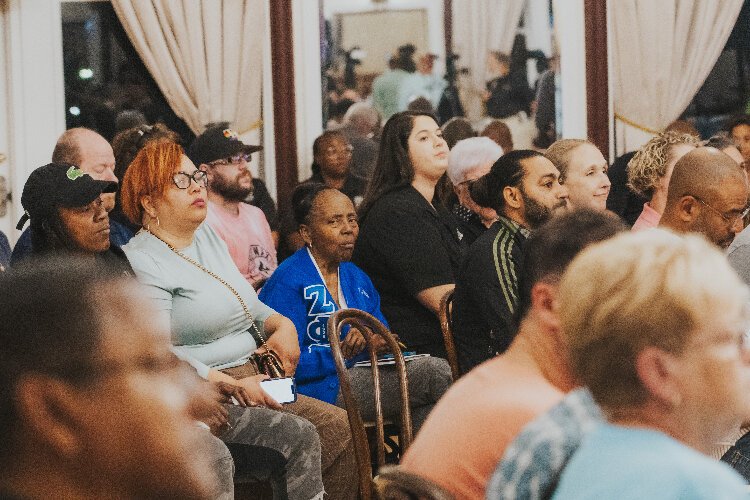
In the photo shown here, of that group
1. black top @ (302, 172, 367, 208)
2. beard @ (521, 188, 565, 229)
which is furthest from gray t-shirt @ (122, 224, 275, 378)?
black top @ (302, 172, 367, 208)

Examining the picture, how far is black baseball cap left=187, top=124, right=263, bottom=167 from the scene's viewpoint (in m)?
4.90

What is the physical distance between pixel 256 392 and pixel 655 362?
2198mm

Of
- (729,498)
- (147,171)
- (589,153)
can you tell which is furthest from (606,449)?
(589,153)

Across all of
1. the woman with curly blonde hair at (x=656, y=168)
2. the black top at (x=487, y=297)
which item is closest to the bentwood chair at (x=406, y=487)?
the black top at (x=487, y=297)

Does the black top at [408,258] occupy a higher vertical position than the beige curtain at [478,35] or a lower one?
lower

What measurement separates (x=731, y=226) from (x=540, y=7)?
11.9ft

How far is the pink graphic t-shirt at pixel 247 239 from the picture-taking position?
4918 mm

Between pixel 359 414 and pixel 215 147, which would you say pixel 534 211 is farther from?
pixel 215 147

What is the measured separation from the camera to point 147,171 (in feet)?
12.0

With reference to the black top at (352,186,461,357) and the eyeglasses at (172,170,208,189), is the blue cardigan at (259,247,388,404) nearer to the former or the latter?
the black top at (352,186,461,357)

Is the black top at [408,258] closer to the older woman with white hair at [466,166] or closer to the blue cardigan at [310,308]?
the blue cardigan at [310,308]

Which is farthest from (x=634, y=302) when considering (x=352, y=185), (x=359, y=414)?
(x=352, y=185)

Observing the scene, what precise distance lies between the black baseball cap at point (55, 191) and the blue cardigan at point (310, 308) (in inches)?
30.3

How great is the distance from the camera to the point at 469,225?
4918 millimetres
